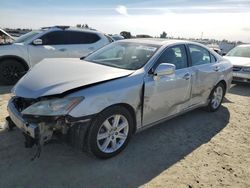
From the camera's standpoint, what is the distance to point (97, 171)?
10.5ft

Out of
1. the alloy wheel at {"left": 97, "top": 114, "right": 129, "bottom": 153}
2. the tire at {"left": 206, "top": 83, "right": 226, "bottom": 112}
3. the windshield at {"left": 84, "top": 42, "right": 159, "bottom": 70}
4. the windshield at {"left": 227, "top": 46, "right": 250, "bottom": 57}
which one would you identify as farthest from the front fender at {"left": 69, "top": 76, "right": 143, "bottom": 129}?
the windshield at {"left": 227, "top": 46, "right": 250, "bottom": 57}

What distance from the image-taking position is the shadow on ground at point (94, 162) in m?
2.99

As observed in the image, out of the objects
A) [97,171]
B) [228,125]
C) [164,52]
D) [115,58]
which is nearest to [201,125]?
[228,125]

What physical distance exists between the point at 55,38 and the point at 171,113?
4957mm

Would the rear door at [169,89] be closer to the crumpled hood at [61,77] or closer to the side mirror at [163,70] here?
the side mirror at [163,70]

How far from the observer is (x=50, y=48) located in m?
7.66

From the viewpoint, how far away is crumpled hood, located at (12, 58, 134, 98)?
10.2ft

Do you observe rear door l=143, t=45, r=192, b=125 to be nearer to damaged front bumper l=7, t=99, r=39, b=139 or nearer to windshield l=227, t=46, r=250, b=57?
damaged front bumper l=7, t=99, r=39, b=139

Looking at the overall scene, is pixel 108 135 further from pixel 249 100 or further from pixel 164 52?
pixel 249 100

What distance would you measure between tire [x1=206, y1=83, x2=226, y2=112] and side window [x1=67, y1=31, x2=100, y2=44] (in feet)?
14.9

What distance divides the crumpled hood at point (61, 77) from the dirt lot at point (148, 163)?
88 cm

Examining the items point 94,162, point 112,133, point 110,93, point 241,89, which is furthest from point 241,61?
point 94,162

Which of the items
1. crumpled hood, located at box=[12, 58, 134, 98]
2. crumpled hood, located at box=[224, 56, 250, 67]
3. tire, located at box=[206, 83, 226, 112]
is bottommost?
tire, located at box=[206, 83, 226, 112]

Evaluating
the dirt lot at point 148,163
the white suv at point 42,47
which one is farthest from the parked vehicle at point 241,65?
the white suv at point 42,47
